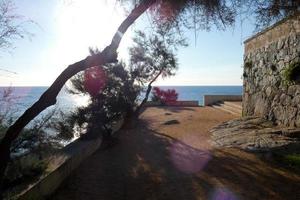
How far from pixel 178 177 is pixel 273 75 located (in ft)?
22.2

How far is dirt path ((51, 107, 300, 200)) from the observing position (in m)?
6.38

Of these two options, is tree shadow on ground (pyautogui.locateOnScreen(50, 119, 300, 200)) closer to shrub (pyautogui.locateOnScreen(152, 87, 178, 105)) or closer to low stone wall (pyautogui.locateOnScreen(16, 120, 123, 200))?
low stone wall (pyautogui.locateOnScreen(16, 120, 123, 200))

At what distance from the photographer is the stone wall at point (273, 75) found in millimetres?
11070

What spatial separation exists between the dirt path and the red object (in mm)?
1899

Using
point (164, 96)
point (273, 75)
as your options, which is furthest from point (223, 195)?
point (164, 96)

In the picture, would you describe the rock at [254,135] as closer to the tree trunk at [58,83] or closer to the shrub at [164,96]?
the tree trunk at [58,83]

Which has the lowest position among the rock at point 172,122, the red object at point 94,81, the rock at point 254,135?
the rock at point 172,122

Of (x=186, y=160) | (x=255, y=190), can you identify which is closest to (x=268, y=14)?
(x=255, y=190)

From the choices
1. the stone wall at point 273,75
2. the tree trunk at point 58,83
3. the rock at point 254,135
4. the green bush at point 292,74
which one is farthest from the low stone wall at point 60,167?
the green bush at point 292,74

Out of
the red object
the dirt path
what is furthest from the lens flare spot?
the red object

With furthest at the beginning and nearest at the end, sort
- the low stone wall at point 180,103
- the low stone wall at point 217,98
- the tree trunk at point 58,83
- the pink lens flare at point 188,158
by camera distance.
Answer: the low stone wall at point 180,103
the low stone wall at point 217,98
the pink lens flare at point 188,158
the tree trunk at point 58,83

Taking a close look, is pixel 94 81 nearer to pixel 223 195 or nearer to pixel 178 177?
pixel 178 177

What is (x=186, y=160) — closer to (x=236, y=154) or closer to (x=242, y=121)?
(x=236, y=154)

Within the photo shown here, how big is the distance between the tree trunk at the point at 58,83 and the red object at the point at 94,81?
6866 millimetres
